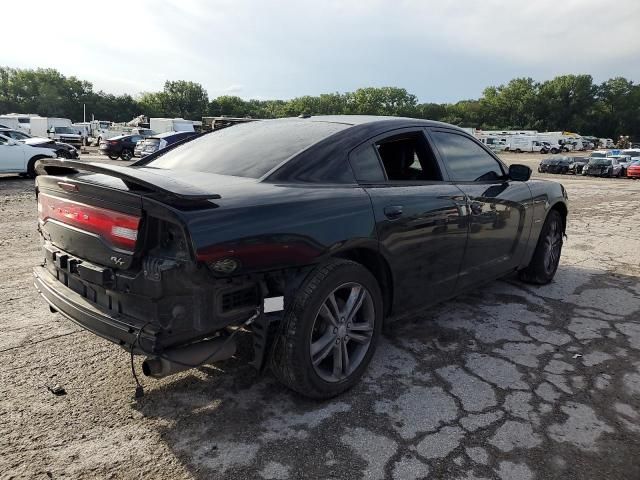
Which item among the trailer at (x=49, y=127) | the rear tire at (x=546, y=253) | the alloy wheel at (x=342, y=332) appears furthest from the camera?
the trailer at (x=49, y=127)

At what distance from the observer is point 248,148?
2979 mm

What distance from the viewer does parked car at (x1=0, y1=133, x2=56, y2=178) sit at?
13.2m

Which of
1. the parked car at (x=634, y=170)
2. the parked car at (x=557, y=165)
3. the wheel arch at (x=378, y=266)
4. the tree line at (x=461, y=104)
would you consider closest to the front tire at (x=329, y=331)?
the wheel arch at (x=378, y=266)

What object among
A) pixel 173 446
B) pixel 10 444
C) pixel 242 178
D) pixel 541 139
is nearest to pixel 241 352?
pixel 173 446

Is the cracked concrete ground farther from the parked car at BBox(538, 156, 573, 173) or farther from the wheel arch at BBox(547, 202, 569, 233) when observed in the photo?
the parked car at BBox(538, 156, 573, 173)

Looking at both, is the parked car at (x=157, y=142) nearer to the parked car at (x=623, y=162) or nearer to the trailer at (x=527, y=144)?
the parked car at (x=623, y=162)

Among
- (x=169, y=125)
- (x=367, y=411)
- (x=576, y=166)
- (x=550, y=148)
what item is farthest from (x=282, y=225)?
(x=550, y=148)

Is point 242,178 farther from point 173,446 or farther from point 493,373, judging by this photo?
point 493,373

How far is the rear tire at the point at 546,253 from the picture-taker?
4672mm

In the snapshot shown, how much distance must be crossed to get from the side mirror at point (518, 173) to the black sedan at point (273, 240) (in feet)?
2.04

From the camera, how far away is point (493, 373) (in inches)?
117

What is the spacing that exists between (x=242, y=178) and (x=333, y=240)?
604 mm

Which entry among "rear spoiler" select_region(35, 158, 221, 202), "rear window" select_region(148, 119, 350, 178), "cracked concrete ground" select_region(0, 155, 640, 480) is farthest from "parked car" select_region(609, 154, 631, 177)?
"rear spoiler" select_region(35, 158, 221, 202)

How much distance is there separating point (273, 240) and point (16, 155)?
14.2 m
